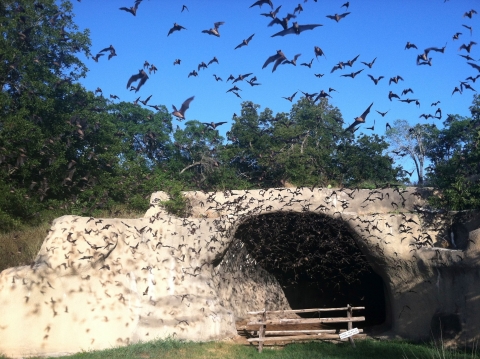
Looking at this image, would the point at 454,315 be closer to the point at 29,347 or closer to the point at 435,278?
the point at 435,278

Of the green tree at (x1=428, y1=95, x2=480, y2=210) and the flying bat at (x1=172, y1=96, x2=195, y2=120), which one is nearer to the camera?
the flying bat at (x1=172, y1=96, x2=195, y2=120)

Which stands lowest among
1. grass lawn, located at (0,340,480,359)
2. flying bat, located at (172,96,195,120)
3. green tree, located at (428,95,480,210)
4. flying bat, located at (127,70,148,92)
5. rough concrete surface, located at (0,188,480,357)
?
grass lawn, located at (0,340,480,359)

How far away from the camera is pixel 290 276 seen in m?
20.0

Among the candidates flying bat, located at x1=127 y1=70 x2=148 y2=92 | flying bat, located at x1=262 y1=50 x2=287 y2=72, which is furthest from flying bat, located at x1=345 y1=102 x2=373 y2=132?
flying bat, located at x1=127 y1=70 x2=148 y2=92

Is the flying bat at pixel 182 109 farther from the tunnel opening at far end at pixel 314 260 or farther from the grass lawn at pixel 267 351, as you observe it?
the grass lawn at pixel 267 351

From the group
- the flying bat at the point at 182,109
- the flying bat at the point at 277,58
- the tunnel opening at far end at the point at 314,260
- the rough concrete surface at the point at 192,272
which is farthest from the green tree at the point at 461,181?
the flying bat at the point at 182,109

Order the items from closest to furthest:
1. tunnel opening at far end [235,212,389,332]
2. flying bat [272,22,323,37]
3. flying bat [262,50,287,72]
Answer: flying bat [272,22,323,37] → flying bat [262,50,287,72] → tunnel opening at far end [235,212,389,332]

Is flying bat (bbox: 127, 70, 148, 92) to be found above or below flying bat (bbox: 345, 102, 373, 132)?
above

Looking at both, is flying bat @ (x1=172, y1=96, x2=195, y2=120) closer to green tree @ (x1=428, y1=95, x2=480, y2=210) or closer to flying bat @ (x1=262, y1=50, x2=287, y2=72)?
flying bat @ (x1=262, y1=50, x2=287, y2=72)

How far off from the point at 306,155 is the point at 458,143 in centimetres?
1401

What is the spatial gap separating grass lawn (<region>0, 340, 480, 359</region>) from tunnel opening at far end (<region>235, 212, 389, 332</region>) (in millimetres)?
2728

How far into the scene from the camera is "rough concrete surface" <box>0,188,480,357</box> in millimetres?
11828

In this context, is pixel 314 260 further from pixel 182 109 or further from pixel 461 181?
pixel 182 109

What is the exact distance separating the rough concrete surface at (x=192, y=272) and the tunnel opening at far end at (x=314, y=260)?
72 centimetres
